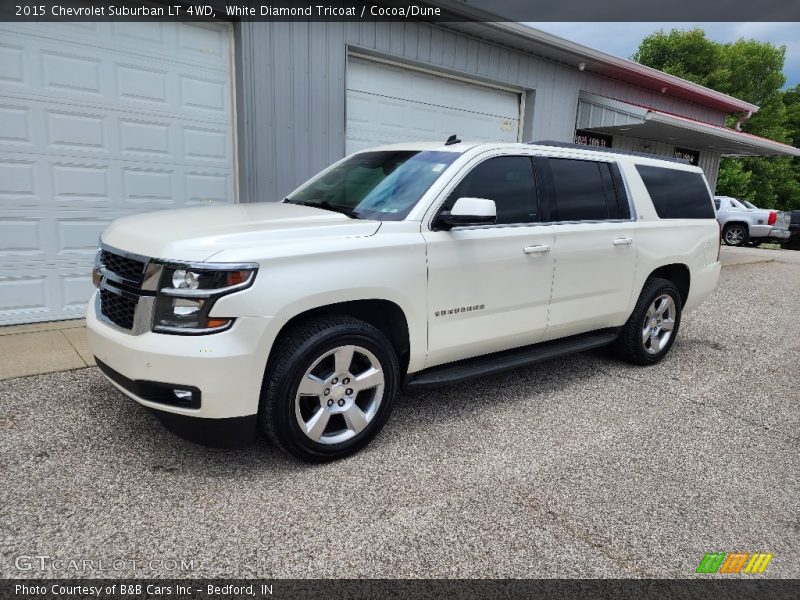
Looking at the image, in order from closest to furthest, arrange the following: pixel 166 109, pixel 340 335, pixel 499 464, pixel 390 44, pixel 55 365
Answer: pixel 340 335
pixel 499 464
pixel 55 365
pixel 166 109
pixel 390 44

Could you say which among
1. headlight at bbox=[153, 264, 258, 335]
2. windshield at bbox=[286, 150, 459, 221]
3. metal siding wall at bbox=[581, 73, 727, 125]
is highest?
metal siding wall at bbox=[581, 73, 727, 125]

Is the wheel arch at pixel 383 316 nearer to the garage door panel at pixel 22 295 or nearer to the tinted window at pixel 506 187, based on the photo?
the tinted window at pixel 506 187

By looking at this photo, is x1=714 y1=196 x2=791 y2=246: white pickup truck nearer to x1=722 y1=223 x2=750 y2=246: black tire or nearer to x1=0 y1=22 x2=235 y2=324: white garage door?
x1=722 y1=223 x2=750 y2=246: black tire

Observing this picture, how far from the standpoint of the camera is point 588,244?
4.26m

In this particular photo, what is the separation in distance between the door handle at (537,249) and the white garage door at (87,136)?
→ 171 inches

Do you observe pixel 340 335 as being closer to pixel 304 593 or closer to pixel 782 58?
pixel 304 593

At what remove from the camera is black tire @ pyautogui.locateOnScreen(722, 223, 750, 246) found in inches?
800

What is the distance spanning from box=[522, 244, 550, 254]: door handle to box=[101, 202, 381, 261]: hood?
117 cm

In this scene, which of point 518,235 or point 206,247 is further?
point 518,235

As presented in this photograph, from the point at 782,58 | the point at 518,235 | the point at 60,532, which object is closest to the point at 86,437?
the point at 60,532

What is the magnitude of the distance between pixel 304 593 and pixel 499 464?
142cm

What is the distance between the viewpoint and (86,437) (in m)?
3.34

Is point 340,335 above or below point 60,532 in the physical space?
above

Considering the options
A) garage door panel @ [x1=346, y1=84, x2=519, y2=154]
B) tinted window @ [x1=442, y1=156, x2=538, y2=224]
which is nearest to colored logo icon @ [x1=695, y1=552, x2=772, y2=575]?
tinted window @ [x1=442, y1=156, x2=538, y2=224]
